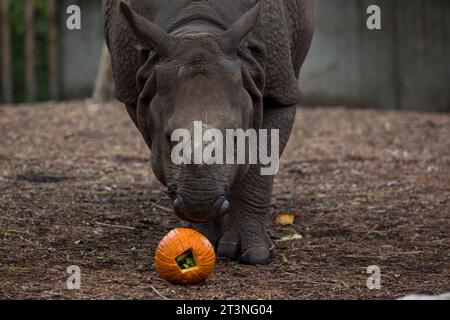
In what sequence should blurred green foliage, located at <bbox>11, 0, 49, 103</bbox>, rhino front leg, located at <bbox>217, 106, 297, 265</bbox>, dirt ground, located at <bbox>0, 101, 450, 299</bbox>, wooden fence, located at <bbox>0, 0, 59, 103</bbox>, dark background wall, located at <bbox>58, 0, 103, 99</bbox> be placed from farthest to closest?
1. blurred green foliage, located at <bbox>11, 0, 49, 103</bbox>
2. dark background wall, located at <bbox>58, 0, 103, 99</bbox>
3. wooden fence, located at <bbox>0, 0, 59, 103</bbox>
4. rhino front leg, located at <bbox>217, 106, 297, 265</bbox>
5. dirt ground, located at <bbox>0, 101, 450, 299</bbox>

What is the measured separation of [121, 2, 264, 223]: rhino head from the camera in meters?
5.10

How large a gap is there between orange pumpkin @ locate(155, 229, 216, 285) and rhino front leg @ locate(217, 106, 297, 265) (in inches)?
32.9

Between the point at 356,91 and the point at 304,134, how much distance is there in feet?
11.8

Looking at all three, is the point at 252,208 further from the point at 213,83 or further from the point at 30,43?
the point at 30,43

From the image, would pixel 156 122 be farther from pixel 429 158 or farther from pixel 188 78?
pixel 429 158

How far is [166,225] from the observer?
23.8 feet

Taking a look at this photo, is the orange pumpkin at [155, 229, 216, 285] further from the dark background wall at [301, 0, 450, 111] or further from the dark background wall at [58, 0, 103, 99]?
the dark background wall at [58, 0, 103, 99]

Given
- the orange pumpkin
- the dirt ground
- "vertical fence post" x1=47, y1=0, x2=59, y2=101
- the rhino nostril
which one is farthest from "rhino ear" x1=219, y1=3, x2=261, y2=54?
"vertical fence post" x1=47, y1=0, x2=59, y2=101

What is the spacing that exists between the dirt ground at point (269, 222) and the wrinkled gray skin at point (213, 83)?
1.35 feet

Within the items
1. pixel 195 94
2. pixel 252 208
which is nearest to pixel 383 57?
pixel 252 208

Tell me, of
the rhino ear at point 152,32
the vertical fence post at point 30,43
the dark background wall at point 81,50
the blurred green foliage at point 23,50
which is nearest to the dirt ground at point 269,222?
the rhino ear at point 152,32

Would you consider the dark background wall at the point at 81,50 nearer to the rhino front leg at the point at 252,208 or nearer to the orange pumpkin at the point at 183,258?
the rhino front leg at the point at 252,208

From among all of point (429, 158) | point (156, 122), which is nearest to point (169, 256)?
point (156, 122)

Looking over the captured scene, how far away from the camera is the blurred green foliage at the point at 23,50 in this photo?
69.5 ft
